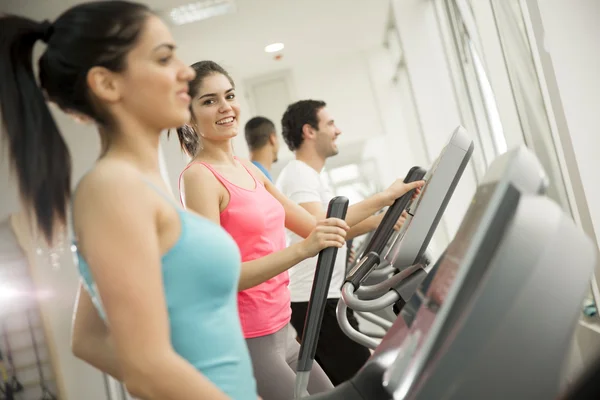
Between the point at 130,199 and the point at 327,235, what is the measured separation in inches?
22.9

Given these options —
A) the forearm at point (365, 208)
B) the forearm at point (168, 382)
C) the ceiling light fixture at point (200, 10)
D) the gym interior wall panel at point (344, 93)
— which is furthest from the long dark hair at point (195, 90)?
the gym interior wall panel at point (344, 93)

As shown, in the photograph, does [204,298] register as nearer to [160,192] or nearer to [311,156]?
[160,192]

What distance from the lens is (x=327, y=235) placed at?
1.32 meters

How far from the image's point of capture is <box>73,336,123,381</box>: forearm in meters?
1.01

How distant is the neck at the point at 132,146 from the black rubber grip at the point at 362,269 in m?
0.80

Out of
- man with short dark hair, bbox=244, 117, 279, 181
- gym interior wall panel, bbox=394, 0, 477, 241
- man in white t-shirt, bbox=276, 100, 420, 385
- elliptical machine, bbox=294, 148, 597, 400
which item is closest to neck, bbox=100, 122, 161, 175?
elliptical machine, bbox=294, 148, 597, 400

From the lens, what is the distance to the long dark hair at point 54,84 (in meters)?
0.88

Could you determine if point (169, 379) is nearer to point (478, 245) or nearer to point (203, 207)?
point (478, 245)

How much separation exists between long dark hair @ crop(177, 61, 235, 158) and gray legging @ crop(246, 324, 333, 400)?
1.78ft

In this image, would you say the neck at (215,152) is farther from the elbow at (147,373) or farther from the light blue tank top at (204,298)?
the elbow at (147,373)

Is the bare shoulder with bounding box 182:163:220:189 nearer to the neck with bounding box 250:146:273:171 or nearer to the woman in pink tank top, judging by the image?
the woman in pink tank top

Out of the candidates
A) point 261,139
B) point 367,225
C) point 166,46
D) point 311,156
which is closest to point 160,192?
point 166,46

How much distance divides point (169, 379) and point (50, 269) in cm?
Answer: 408

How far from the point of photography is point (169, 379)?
777 mm
